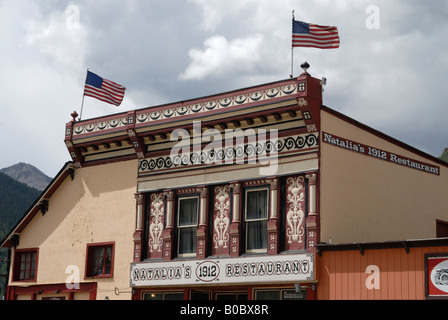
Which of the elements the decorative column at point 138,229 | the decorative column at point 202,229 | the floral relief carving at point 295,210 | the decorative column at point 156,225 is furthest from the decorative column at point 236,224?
the decorative column at point 138,229

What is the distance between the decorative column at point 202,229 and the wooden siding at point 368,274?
14.5 feet

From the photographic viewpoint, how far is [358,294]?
21.2m

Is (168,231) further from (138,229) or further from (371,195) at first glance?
(371,195)

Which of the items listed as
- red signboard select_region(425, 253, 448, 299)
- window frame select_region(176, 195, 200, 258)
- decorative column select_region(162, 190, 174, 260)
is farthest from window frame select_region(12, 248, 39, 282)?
red signboard select_region(425, 253, 448, 299)

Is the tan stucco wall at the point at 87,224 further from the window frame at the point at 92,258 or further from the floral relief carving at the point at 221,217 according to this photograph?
the floral relief carving at the point at 221,217

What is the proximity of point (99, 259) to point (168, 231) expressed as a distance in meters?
3.81

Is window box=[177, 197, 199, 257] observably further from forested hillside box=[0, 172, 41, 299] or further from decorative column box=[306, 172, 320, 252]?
forested hillside box=[0, 172, 41, 299]

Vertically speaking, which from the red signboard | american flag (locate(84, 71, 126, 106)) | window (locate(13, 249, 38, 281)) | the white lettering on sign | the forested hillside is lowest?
the red signboard

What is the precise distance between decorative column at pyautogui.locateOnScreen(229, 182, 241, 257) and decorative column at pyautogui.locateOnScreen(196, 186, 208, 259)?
43.5 inches

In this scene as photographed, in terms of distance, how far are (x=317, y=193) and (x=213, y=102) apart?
204 inches

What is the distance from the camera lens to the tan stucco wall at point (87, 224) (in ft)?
89.1

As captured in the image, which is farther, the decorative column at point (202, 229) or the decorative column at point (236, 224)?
the decorative column at point (202, 229)

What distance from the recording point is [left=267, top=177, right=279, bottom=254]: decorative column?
75.8 feet
